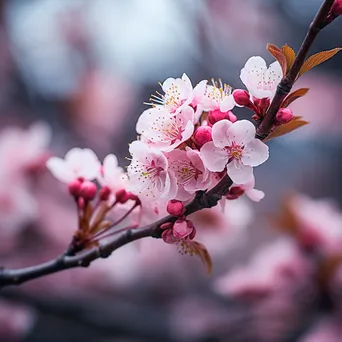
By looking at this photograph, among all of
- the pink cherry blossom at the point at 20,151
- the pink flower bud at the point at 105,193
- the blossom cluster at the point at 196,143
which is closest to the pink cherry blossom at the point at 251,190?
the blossom cluster at the point at 196,143

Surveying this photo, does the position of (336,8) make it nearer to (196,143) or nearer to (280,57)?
(280,57)

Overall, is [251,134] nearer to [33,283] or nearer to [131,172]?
[131,172]

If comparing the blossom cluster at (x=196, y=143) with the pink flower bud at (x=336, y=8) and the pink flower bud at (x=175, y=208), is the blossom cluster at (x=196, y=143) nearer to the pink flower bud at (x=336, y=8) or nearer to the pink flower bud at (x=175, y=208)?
the pink flower bud at (x=175, y=208)

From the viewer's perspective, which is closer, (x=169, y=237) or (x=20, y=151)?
(x=169, y=237)

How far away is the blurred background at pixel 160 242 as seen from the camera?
4.93 ft

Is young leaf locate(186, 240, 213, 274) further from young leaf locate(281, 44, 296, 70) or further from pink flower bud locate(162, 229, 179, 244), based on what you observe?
young leaf locate(281, 44, 296, 70)

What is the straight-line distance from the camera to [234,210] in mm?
1586

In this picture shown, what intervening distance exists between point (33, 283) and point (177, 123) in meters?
1.74

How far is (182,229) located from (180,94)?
0.54 ft

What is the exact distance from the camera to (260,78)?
0.58 meters

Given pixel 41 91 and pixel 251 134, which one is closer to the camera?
pixel 251 134

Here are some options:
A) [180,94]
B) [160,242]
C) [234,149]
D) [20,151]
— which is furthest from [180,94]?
[160,242]

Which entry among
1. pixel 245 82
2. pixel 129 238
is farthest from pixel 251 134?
pixel 129 238

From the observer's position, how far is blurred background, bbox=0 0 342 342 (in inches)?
59.2
